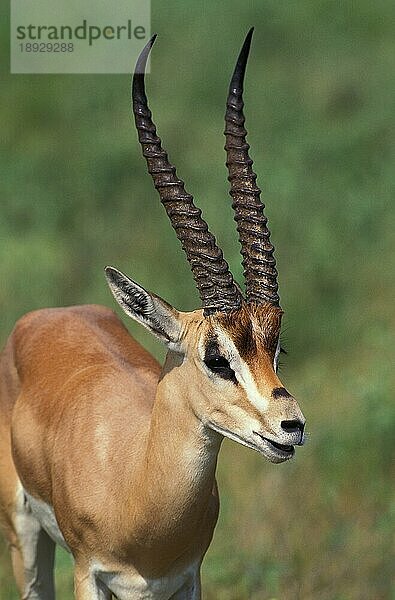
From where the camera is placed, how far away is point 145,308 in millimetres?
5285

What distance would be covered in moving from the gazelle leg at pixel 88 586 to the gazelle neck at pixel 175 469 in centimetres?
42

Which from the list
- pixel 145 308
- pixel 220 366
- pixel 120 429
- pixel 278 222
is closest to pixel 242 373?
pixel 220 366

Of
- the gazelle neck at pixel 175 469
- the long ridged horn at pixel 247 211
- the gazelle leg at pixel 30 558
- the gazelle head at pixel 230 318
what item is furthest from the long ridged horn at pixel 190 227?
the gazelle leg at pixel 30 558

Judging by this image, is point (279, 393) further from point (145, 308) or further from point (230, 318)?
→ point (145, 308)

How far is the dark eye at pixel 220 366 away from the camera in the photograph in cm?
508

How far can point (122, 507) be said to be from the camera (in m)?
5.67

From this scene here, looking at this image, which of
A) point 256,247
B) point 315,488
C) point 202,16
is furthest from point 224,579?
point 202,16

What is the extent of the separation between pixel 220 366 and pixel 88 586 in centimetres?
134

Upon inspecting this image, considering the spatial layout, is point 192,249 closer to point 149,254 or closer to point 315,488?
point 315,488

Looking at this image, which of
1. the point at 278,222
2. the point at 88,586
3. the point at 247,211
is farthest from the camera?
the point at 278,222

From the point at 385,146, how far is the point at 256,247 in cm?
899

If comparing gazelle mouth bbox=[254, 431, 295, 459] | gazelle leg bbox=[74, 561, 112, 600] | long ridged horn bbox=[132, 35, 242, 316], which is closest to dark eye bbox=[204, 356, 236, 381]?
long ridged horn bbox=[132, 35, 242, 316]

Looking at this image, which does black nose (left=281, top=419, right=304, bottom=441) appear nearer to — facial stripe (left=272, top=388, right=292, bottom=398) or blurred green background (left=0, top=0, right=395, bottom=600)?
facial stripe (left=272, top=388, right=292, bottom=398)

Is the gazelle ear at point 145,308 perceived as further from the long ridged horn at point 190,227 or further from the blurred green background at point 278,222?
the blurred green background at point 278,222
